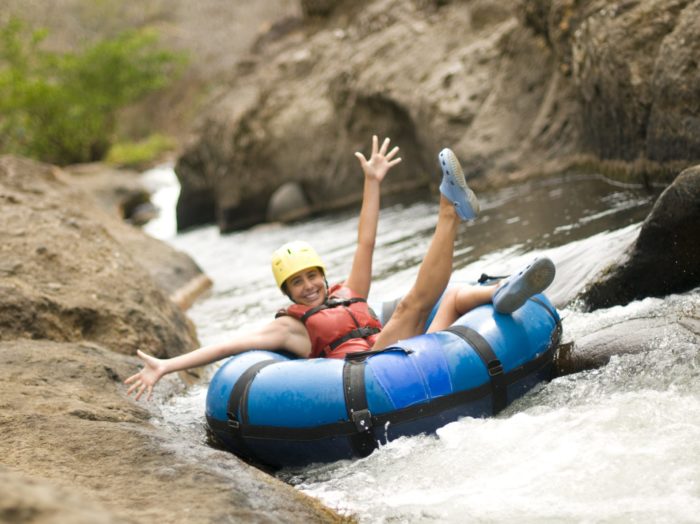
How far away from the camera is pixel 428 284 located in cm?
448

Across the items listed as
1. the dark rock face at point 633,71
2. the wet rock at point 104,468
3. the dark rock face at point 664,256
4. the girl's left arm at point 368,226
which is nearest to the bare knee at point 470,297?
the girl's left arm at point 368,226

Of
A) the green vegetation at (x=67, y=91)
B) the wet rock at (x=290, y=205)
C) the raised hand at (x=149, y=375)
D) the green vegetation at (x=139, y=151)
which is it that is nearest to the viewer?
the raised hand at (x=149, y=375)

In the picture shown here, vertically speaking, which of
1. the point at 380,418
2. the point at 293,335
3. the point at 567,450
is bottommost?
the point at 567,450

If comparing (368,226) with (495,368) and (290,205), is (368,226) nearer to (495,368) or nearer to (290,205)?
(495,368)

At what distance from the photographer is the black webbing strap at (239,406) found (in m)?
4.17

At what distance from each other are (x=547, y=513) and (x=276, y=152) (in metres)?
13.8

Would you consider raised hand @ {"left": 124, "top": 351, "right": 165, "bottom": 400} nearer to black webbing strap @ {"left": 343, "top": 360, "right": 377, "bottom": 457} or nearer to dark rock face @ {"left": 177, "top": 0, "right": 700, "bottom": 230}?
black webbing strap @ {"left": 343, "top": 360, "right": 377, "bottom": 457}

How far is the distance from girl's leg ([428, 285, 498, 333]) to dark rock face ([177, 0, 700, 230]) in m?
3.23

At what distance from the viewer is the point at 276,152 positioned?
641 inches

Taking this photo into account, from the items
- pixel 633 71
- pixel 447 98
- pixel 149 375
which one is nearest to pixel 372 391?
pixel 149 375

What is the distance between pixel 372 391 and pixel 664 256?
78.4 inches

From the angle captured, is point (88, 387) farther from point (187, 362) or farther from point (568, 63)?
point (568, 63)

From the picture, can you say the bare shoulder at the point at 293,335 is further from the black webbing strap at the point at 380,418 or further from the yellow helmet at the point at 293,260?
the black webbing strap at the point at 380,418

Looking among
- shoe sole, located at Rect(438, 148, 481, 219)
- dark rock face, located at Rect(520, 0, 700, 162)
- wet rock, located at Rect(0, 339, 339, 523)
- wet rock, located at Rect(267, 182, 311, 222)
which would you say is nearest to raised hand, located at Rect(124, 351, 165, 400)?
wet rock, located at Rect(0, 339, 339, 523)
